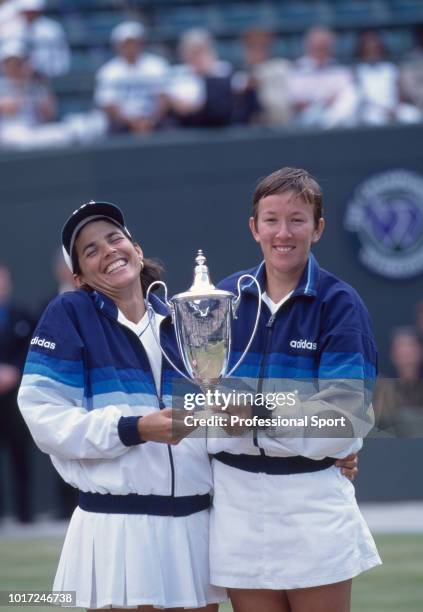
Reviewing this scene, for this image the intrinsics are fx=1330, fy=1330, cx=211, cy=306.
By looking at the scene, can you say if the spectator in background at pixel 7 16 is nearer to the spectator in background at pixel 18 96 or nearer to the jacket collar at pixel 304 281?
the spectator in background at pixel 18 96

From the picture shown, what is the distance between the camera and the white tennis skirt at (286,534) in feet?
11.4

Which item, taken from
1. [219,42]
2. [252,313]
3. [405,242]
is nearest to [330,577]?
[252,313]

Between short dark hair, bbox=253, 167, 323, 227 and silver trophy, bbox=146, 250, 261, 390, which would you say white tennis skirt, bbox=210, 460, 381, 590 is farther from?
short dark hair, bbox=253, 167, 323, 227

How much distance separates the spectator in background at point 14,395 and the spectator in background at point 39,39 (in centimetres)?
220

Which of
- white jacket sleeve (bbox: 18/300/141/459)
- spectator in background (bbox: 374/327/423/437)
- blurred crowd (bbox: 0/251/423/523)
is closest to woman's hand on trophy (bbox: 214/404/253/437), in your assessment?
white jacket sleeve (bbox: 18/300/141/459)

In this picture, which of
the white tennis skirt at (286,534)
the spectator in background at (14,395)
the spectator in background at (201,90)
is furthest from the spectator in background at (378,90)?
the white tennis skirt at (286,534)

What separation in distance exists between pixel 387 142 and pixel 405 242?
2.66ft

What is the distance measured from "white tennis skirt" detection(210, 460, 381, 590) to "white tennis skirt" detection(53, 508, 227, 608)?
79 mm

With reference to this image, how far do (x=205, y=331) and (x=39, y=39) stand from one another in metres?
7.97

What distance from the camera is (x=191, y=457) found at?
3.58 metres

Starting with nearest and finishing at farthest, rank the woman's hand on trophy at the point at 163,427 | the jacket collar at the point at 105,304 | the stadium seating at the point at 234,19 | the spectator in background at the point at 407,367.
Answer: the woman's hand on trophy at the point at 163,427 → the jacket collar at the point at 105,304 → the spectator in background at the point at 407,367 → the stadium seating at the point at 234,19

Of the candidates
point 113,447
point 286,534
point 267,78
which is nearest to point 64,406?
point 113,447

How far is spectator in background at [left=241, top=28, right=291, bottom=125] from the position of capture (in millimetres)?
10445

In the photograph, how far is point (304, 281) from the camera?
358 centimetres
